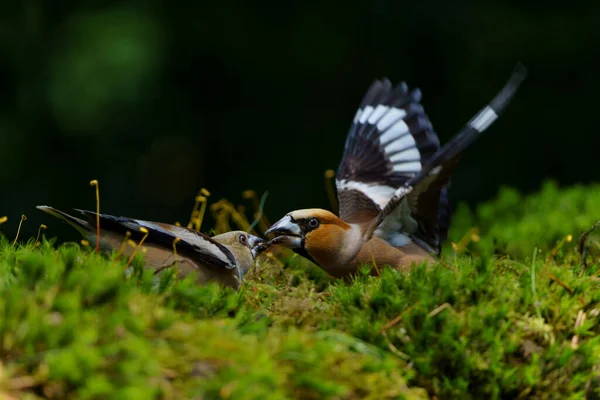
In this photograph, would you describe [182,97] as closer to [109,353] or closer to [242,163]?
[242,163]

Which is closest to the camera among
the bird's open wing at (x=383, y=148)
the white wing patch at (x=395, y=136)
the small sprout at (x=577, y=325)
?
the small sprout at (x=577, y=325)

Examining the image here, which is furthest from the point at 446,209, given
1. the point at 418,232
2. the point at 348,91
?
the point at 348,91

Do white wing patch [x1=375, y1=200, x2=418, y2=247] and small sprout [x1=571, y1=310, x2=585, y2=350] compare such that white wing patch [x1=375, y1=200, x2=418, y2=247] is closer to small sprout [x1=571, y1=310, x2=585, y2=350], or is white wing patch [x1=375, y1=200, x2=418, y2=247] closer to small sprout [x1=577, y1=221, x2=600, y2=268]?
small sprout [x1=577, y1=221, x2=600, y2=268]

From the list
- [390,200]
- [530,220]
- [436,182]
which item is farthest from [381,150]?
[436,182]

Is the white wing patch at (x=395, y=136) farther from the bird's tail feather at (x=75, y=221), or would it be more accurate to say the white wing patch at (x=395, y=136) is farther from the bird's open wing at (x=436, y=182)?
the bird's tail feather at (x=75, y=221)

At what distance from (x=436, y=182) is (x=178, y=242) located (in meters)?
1.31

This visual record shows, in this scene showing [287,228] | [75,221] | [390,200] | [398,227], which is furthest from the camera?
[398,227]

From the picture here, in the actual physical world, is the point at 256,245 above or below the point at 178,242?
below

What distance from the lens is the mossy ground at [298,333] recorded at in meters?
2.40

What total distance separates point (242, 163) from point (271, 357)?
850 cm

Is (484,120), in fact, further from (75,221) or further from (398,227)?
(75,221)

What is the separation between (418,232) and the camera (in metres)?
4.57

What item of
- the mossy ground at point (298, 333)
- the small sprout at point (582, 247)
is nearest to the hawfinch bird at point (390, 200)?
the mossy ground at point (298, 333)

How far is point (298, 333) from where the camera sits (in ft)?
9.16
